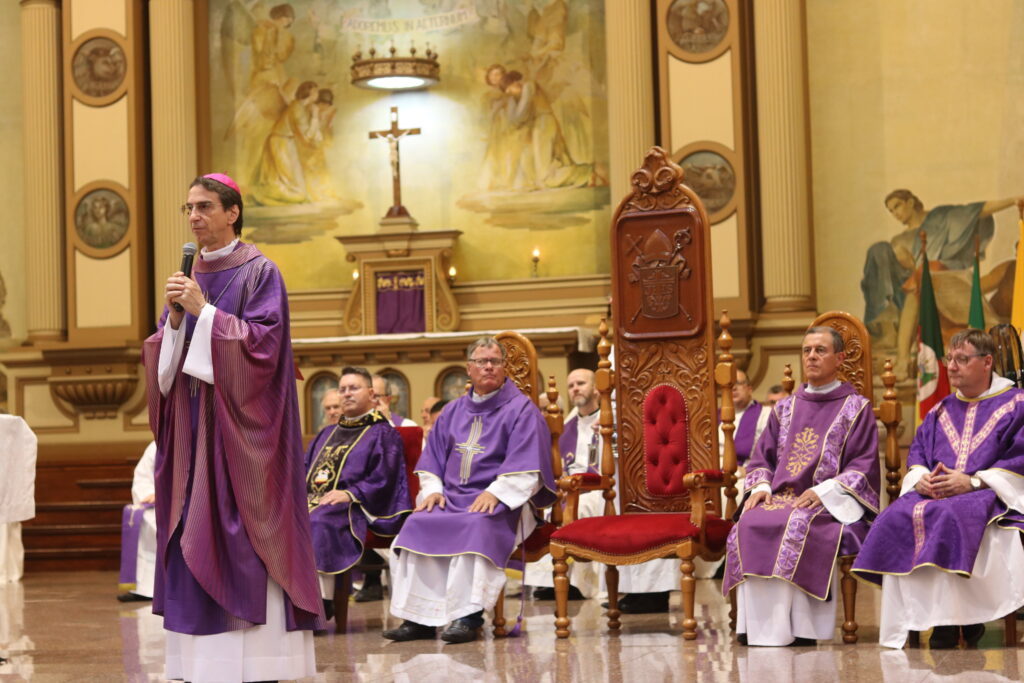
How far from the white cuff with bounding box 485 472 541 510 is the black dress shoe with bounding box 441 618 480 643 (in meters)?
0.66

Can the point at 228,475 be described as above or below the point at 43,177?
below

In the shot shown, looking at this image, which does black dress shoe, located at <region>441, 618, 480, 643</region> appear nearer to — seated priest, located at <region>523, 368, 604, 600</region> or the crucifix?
seated priest, located at <region>523, 368, 604, 600</region>

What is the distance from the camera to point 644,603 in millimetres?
9039

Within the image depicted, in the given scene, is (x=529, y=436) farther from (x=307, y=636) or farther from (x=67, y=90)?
(x=67, y=90)

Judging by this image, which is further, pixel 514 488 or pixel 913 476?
pixel 514 488

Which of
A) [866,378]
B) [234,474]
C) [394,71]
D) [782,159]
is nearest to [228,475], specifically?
[234,474]

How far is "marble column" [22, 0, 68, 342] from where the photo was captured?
14586mm

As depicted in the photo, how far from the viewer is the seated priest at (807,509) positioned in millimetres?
7195

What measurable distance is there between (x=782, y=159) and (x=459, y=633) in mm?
6611

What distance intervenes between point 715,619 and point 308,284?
24.6 ft

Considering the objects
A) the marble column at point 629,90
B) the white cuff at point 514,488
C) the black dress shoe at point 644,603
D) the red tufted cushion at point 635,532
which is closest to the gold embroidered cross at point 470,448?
the white cuff at point 514,488

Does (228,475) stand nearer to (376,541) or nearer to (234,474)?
(234,474)

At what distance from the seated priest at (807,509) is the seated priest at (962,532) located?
0.20 m

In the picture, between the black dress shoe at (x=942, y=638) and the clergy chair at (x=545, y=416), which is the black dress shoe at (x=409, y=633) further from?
the black dress shoe at (x=942, y=638)
